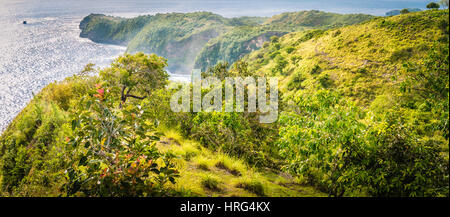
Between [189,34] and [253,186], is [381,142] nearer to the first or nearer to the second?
[253,186]

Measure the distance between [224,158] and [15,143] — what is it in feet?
36.9

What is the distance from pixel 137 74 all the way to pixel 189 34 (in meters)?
131

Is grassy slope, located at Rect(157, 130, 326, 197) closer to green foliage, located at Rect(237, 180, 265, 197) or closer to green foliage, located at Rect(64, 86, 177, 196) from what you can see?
green foliage, located at Rect(237, 180, 265, 197)

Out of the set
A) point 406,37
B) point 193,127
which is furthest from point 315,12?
Result: point 193,127

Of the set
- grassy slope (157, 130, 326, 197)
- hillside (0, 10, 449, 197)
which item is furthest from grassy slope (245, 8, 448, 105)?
grassy slope (157, 130, 326, 197)

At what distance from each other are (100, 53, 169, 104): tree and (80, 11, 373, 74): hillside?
298 ft

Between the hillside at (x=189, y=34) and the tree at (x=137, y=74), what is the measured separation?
90.8 meters

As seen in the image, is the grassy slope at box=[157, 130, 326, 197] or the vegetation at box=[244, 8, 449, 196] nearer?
the vegetation at box=[244, 8, 449, 196]

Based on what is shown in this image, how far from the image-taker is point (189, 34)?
446 feet

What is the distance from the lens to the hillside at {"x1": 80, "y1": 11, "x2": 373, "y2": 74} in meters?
107

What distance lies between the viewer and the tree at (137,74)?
A: 13.0 m

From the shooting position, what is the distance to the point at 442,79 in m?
2.92
